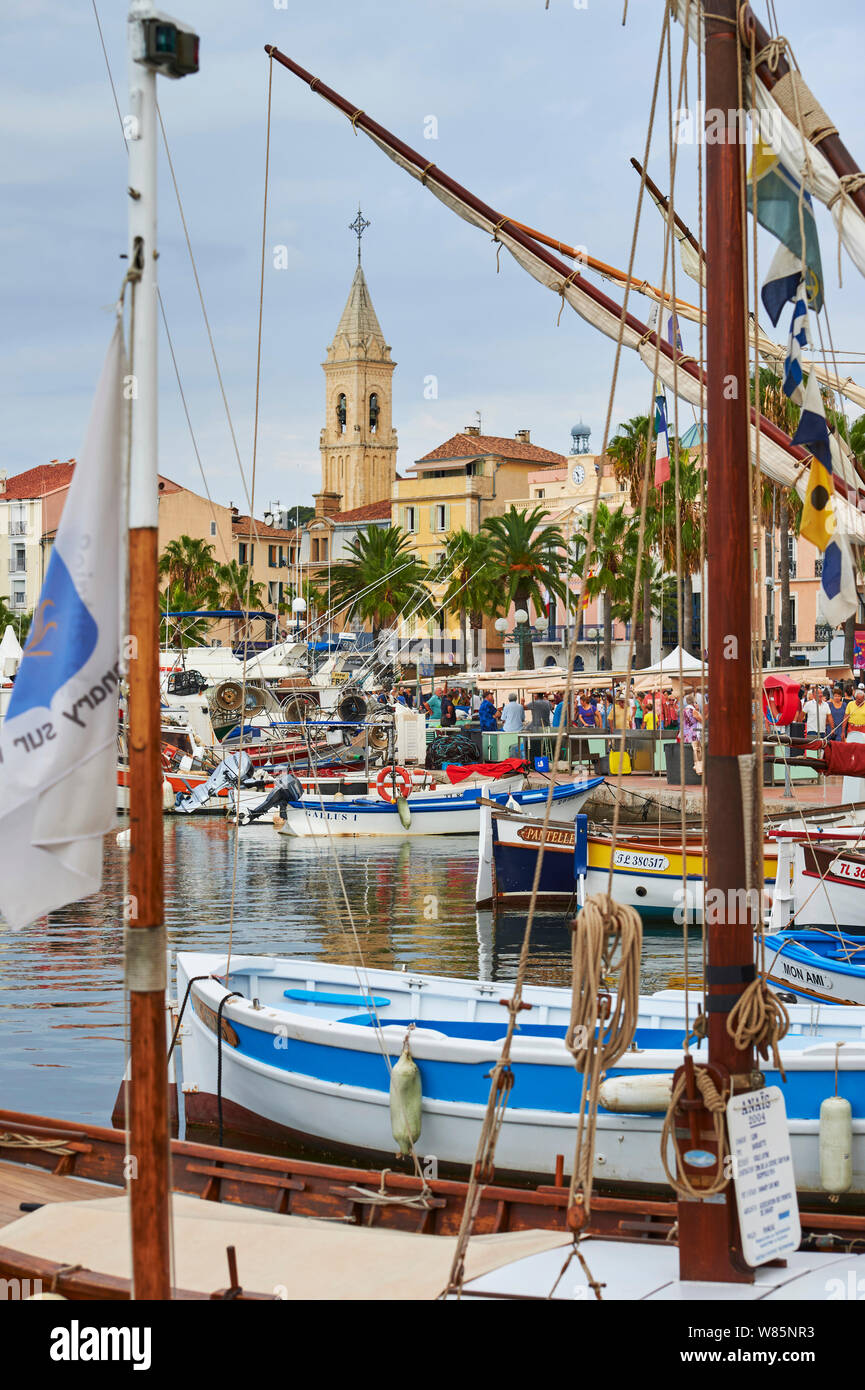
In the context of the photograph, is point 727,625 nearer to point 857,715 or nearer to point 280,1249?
point 280,1249

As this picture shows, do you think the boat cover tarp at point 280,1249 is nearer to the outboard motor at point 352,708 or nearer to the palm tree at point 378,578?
the outboard motor at point 352,708

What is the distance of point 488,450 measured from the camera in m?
97.1

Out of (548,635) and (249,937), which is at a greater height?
(548,635)

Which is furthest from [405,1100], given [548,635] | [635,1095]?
[548,635]

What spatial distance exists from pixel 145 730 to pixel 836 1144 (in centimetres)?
721

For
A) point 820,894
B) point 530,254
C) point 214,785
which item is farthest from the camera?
point 214,785

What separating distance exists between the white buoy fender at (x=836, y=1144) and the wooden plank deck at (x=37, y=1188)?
16.0 ft

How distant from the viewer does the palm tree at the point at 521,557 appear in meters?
66.6

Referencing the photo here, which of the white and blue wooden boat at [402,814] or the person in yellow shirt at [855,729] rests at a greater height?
the person in yellow shirt at [855,729]

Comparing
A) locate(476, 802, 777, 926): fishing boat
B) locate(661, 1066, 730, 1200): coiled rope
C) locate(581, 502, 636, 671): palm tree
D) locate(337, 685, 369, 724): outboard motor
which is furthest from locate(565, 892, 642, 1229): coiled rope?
locate(581, 502, 636, 671): palm tree

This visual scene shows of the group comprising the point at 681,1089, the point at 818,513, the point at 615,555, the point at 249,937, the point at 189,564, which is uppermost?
the point at 189,564

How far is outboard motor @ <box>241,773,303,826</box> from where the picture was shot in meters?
35.0

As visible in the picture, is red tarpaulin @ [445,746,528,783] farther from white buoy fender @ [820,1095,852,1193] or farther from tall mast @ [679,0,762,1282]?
tall mast @ [679,0,762,1282]

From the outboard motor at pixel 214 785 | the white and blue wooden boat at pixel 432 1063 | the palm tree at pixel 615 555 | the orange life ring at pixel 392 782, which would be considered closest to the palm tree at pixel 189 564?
the palm tree at pixel 615 555
